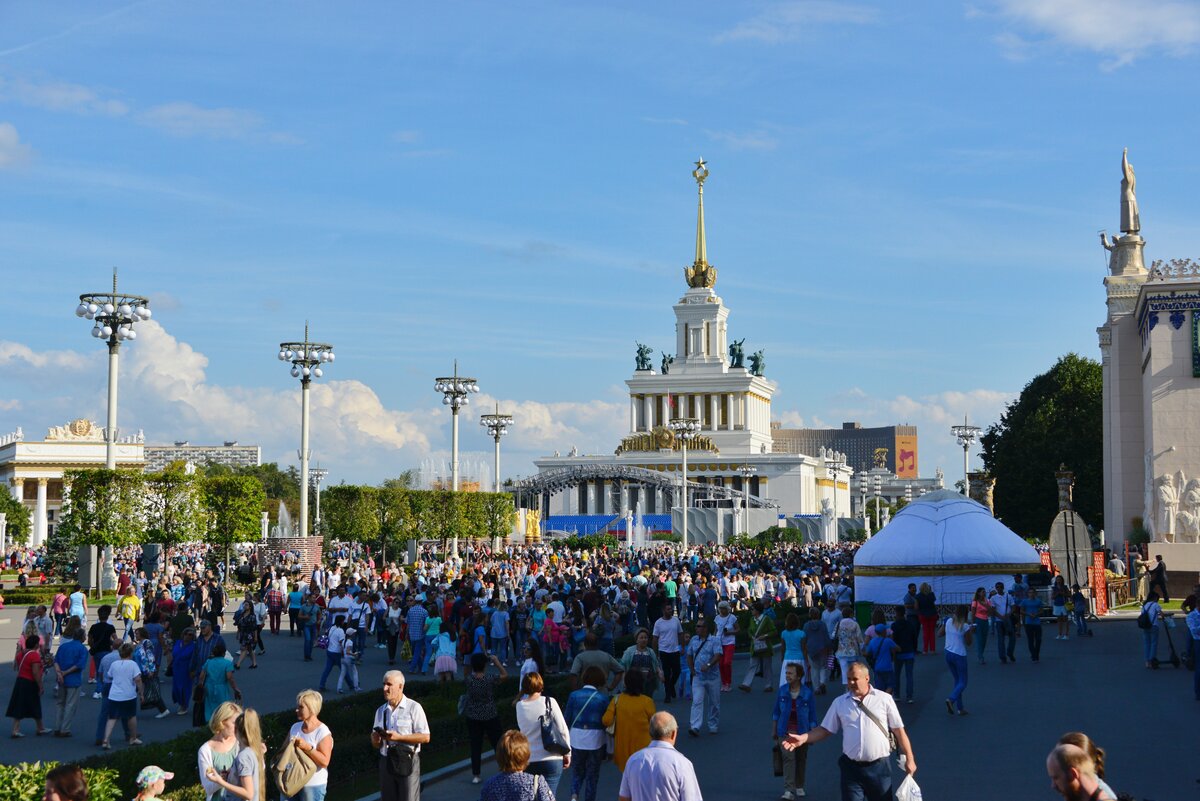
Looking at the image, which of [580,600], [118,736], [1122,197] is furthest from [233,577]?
[1122,197]

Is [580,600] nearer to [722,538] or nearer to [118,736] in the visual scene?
[118,736]

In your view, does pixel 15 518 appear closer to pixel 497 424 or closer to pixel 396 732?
pixel 497 424

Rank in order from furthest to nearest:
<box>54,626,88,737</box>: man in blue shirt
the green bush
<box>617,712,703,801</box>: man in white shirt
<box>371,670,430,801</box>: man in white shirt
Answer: <box>54,626,88,737</box>: man in blue shirt < <box>371,670,430,801</box>: man in white shirt < the green bush < <box>617,712,703,801</box>: man in white shirt

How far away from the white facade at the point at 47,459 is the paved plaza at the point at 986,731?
83.0 meters

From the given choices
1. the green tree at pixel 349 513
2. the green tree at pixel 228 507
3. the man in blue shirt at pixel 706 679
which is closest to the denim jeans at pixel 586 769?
the man in blue shirt at pixel 706 679

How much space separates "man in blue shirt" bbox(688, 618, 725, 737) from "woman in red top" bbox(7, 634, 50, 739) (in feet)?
24.2

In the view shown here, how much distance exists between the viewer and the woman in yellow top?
32.4ft

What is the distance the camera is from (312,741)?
28.1ft

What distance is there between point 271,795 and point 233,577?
33848 mm

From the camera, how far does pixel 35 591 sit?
39094 mm

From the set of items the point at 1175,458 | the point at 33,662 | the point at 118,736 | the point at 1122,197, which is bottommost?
the point at 118,736

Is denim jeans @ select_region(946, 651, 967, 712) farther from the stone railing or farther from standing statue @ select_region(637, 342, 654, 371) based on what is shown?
standing statue @ select_region(637, 342, 654, 371)

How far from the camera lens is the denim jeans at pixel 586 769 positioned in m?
10.3

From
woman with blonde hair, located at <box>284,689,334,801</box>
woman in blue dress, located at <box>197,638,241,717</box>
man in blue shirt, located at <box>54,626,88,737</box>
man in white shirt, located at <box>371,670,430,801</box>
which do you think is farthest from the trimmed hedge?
man in blue shirt, located at <box>54,626,88,737</box>
